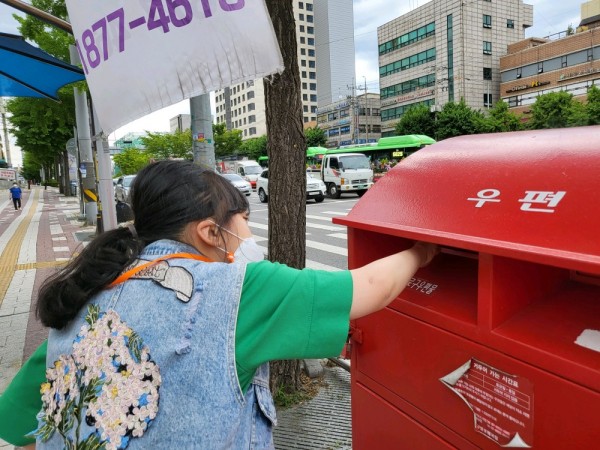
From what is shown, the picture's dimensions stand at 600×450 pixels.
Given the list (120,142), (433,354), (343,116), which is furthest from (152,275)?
(120,142)

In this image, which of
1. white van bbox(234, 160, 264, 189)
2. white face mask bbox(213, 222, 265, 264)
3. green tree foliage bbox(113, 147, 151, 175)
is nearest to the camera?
white face mask bbox(213, 222, 265, 264)

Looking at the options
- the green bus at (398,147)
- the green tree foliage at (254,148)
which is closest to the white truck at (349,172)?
the green bus at (398,147)

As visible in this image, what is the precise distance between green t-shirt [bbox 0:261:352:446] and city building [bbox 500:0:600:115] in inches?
1568

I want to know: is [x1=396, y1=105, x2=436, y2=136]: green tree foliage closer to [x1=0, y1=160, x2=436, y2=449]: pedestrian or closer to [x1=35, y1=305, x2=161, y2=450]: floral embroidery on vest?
[x1=0, y1=160, x2=436, y2=449]: pedestrian

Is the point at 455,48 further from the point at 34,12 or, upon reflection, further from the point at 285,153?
the point at 285,153

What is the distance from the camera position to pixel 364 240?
1.66 meters

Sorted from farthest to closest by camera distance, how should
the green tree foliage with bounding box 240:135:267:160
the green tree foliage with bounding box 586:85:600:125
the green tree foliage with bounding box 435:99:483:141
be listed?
the green tree foliage with bounding box 240:135:267:160 → the green tree foliage with bounding box 435:99:483:141 → the green tree foliage with bounding box 586:85:600:125

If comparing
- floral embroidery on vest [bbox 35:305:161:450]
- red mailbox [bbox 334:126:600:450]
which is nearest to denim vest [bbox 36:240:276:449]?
floral embroidery on vest [bbox 35:305:161:450]

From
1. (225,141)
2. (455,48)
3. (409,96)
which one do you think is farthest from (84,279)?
(409,96)

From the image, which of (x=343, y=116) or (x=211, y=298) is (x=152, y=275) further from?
(x=343, y=116)

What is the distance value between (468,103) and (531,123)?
40.3 feet

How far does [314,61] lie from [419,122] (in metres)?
49.7

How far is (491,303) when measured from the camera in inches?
44.4

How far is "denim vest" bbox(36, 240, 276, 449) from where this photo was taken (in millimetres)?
885
